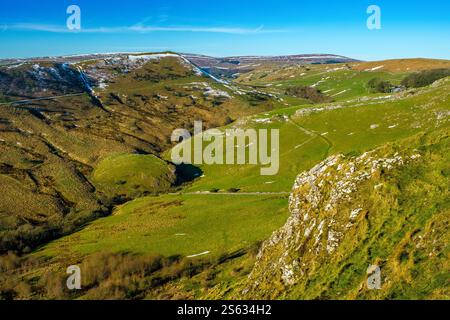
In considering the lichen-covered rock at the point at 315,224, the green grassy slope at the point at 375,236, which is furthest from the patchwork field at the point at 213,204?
the lichen-covered rock at the point at 315,224

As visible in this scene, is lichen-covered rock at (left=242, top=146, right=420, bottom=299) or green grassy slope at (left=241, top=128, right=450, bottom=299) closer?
green grassy slope at (left=241, top=128, right=450, bottom=299)

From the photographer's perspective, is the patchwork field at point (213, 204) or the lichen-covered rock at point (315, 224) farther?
the lichen-covered rock at point (315, 224)

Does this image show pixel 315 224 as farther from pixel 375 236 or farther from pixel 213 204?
pixel 213 204

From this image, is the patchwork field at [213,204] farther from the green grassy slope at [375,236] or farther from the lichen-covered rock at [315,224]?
the lichen-covered rock at [315,224]

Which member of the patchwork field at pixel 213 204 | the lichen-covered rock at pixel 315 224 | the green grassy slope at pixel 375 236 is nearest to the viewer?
the green grassy slope at pixel 375 236

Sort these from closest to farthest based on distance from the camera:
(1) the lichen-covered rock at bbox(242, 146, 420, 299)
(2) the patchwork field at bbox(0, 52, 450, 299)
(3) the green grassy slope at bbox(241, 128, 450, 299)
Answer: (3) the green grassy slope at bbox(241, 128, 450, 299), (2) the patchwork field at bbox(0, 52, 450, 299), (1) the lichen-covered rock at bbox(242, 146, 420, 299)

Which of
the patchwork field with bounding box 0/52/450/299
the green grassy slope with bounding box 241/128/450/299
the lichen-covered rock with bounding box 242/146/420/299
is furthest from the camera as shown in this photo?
the lichen-covered rock with bounding box 242/146/420/299

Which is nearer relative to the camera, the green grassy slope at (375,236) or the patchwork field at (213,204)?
the green grassy slope at (375,236)

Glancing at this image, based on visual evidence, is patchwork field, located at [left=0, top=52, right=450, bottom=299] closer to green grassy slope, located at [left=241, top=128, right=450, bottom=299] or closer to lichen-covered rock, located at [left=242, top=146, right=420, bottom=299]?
green grassy slope, located at [left=241, top=128, right=450, bottom=299]

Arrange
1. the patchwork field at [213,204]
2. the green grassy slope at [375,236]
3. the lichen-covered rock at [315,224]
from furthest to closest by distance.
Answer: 1. the lichen-covered rock at [315,224]
2. the patchwork field at [213,204]
3. the green grassy slope at [375,236]

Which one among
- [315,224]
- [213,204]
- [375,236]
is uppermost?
[375,236]

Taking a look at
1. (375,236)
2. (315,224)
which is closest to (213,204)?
(315,224)

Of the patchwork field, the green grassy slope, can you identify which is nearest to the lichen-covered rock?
the green grassy slope
